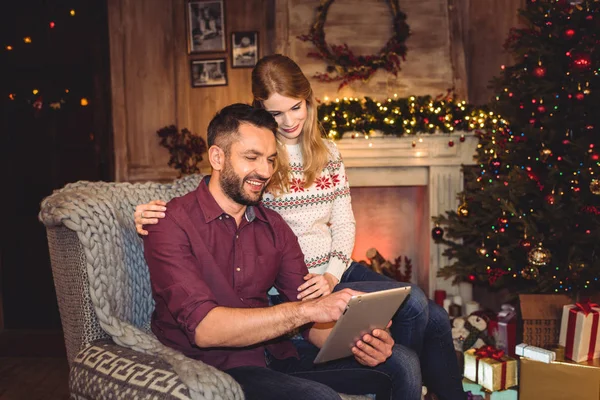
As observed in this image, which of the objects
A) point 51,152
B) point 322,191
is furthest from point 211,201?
point 51,152

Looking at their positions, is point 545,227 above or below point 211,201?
below

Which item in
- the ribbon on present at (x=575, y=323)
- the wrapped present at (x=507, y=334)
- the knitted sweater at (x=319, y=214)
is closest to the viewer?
the knitted sweater at (x=319, y=214)

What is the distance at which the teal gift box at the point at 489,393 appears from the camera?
273 cm

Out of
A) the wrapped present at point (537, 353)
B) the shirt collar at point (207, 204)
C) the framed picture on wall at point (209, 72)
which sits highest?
the framed picture on wall at point (209, 72)

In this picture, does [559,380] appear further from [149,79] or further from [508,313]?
[149,79]

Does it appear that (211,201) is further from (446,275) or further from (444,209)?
(444,209)

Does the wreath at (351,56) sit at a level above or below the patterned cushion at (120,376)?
above

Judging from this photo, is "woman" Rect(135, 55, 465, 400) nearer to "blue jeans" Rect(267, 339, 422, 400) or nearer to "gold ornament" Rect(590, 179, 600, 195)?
"blue jeans" Rect(267, 339, 422, 400)

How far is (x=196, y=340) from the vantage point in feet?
4.95

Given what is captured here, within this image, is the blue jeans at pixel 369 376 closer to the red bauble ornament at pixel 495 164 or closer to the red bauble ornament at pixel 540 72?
the red bauble ornament at pixel 495 164

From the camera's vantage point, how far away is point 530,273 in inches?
120

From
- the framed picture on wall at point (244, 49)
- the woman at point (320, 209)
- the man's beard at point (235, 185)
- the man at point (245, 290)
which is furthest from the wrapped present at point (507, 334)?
the framed picture on wall at point (244, 49)

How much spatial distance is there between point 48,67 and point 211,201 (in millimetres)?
3326

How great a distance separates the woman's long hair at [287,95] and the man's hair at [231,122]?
32cm
